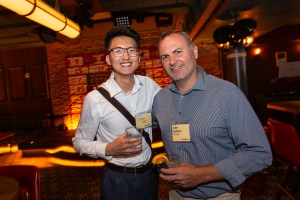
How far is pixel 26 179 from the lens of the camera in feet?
7.18

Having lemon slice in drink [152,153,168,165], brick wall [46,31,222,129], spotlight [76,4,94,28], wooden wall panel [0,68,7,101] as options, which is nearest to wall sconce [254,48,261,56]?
brick wall [46,31,222,129]

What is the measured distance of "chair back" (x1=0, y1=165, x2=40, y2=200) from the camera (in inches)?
83.8

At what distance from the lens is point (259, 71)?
9297mm

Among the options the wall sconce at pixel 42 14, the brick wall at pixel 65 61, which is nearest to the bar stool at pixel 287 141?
the wall sconce at pixel 42 14

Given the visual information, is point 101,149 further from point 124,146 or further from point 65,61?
point 65,61

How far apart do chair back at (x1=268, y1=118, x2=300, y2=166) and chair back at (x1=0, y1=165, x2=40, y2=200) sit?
93.8 inches

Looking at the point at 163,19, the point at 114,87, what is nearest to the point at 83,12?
the point at 163,19

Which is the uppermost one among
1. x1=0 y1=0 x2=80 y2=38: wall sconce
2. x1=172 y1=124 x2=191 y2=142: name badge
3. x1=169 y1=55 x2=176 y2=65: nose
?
x1=0 y1=0 x2=80 y2=38: wall sconce

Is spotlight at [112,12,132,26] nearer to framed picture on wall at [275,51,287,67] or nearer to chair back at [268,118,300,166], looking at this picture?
chair back at [268,118,300,166]

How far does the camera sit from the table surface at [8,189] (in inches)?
66.2

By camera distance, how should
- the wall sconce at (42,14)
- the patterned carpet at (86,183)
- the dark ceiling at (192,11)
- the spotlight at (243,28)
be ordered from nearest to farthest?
the wall sconce at (42,14) < the patterned carpet at (86,183) < the dark ceiling at (192,11) < the spotlight at (243,28)

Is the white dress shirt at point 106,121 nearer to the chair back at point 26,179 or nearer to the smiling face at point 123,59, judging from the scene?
the smiling face at point 123,59

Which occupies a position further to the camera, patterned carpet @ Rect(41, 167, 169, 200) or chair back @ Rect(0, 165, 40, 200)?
patterned carpet @ Rect(41, 167, 169, 200)

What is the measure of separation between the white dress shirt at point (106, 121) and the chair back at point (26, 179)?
0.56m
